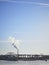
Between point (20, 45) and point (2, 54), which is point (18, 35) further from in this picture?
point (2, 54)

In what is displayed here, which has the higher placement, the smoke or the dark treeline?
the smoke

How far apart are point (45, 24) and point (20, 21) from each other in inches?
11.0

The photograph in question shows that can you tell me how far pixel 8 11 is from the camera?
157cm

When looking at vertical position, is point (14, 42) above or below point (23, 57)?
above

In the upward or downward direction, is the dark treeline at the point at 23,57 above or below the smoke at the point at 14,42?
below

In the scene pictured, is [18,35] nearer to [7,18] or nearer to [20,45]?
[20,45]

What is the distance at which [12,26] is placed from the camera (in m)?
1.57

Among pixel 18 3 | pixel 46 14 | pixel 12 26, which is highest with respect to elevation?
pixel 18 3

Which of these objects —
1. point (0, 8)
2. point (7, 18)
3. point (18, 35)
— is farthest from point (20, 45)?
point (0, 8)

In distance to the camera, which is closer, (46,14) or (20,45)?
(20,45)

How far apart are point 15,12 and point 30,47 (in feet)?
1.35

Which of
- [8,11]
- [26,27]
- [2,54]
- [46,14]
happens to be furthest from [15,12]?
[2,54]

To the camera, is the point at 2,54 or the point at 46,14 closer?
the point at 2,54

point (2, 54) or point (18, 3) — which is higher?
point (18, 3)
